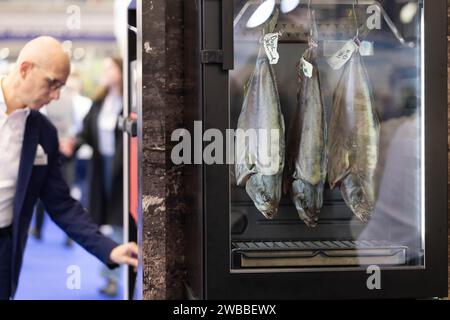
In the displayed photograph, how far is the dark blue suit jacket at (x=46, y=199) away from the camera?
6.29 feet

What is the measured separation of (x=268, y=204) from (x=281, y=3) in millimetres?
572

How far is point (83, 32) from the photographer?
Answer: 6.23 feet

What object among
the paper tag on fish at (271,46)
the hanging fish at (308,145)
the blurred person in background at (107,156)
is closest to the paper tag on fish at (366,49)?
the hanging fish at (308,145)

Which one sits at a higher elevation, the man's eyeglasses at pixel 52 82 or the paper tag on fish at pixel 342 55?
the paper tag on fish at pixel 342 55

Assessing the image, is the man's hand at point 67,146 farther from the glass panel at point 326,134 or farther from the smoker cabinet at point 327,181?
the glass panel at point 326,134

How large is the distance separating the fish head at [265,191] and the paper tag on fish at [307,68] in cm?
30

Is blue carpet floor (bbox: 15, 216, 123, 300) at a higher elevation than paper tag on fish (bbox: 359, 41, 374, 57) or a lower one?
lower

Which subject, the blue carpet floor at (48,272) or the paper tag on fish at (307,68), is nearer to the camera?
the paper tag on fish at (307,68)

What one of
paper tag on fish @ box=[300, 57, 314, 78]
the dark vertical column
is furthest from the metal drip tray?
paper tag on fish @ box=[300, 57, 314, 78]

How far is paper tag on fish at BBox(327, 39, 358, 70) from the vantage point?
5.93 ft

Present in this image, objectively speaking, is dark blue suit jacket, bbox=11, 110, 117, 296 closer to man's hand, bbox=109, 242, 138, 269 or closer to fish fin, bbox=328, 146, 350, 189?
man's hand, bbox=109, 242, 138, 269

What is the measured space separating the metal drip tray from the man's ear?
82cm

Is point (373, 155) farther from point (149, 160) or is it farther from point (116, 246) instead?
point (116, 246)
